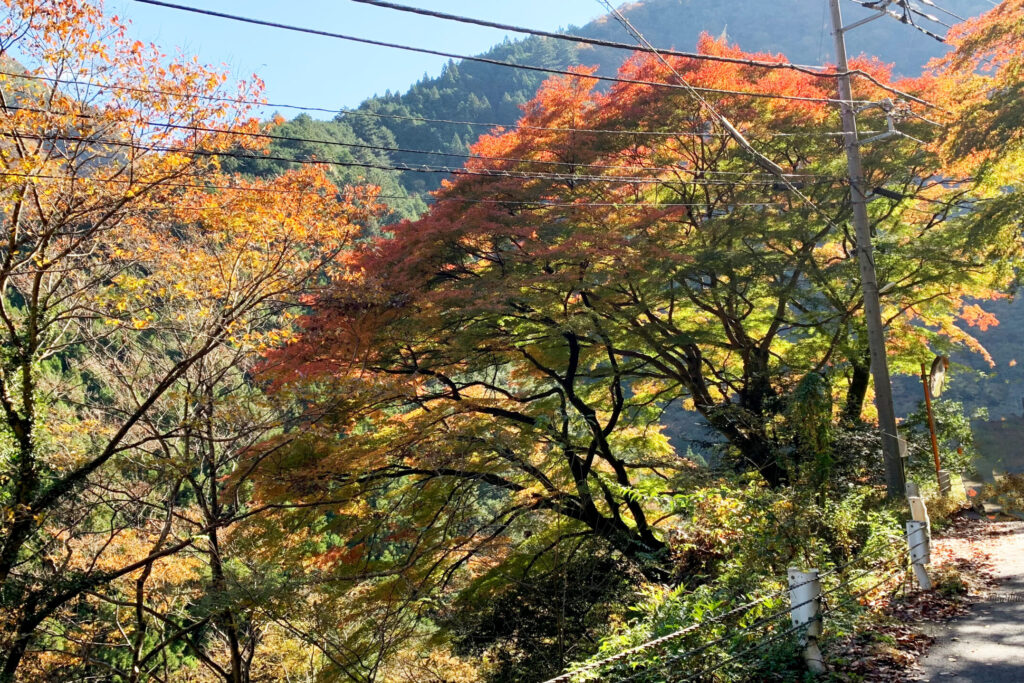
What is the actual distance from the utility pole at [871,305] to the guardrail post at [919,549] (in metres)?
1.87

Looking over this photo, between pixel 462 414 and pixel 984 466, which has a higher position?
pixel 462 414

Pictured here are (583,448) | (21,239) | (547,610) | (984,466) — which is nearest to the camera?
(21,239)

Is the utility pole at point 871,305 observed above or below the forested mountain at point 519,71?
below

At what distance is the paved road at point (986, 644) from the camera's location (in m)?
5.50

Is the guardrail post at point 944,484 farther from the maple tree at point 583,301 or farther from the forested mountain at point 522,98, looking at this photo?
the forested mountain at point 522,98

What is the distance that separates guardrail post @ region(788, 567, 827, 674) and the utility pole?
460cm

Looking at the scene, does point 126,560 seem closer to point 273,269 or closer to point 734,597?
point 273,269

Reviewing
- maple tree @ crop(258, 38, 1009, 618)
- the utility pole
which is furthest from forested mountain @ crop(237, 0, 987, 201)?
the utility pole

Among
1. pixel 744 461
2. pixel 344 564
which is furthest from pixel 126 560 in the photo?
pixel 744 461

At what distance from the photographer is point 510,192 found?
12953 mm

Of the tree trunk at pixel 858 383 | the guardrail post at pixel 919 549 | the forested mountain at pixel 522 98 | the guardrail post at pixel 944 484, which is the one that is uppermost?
the forested mountain at pixel 522 98

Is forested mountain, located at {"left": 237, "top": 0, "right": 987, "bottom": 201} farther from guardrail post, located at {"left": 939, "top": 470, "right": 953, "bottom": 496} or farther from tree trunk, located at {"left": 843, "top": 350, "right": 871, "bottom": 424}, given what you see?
guardrail post, located at {"left": 939, "top": 470, "right": 953, "bottom": 496}

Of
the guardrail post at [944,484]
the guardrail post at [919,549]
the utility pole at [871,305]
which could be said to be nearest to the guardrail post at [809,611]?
the guardrail post at [919,549]

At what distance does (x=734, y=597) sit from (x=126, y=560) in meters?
14.2
